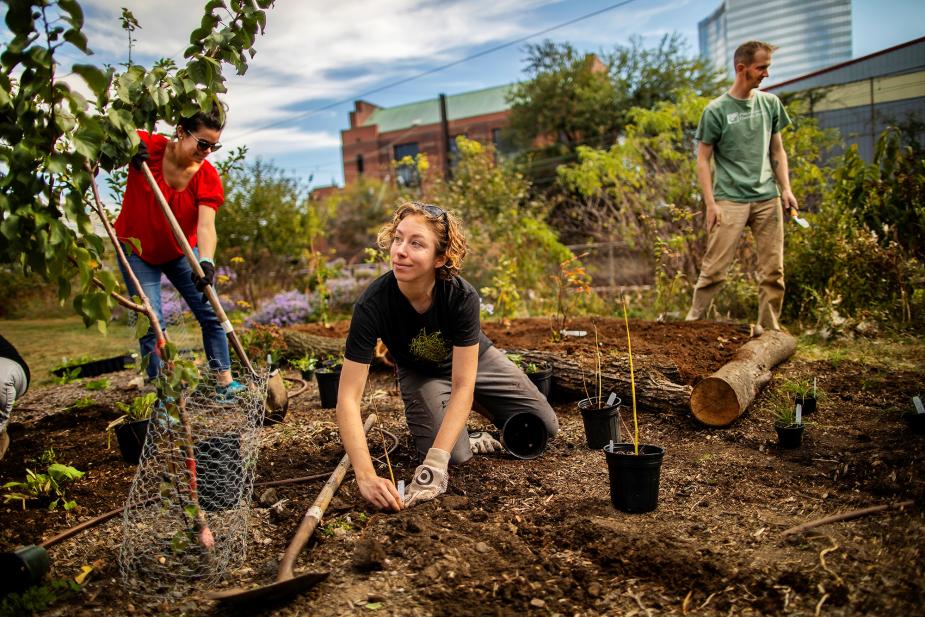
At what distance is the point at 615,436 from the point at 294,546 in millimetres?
1668

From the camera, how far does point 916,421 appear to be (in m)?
2.72

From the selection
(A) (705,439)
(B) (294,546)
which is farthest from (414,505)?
(A) (705,439)

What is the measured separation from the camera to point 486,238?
877 centimetres

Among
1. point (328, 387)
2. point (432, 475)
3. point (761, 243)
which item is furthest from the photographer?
point (761, 243)

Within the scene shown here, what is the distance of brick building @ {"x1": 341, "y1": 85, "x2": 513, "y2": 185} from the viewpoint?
36.3 meters

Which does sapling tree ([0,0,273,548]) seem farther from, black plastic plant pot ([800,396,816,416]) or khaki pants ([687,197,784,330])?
khaki pants ([687,197,784,330])

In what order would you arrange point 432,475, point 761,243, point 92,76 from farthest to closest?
point 761,243 → point 432,475 → point 92,76

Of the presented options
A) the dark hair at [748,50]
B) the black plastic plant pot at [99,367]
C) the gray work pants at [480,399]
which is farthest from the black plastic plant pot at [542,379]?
the black plastic plant pot at [99,367]

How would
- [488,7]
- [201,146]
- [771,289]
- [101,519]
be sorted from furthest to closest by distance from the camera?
[488,7], [771,289], [201,146], [101,519]

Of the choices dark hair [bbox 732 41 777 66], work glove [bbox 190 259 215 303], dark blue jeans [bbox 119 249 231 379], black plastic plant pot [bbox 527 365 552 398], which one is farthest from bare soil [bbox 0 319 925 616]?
dark hair [bbox 732 41 777 66]

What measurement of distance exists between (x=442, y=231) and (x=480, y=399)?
0.98 meters

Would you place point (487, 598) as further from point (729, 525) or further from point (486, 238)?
point (486, 238)

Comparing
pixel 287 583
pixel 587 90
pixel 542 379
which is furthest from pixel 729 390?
pixel 587 90

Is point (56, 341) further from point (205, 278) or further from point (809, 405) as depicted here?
point (809, 405)
